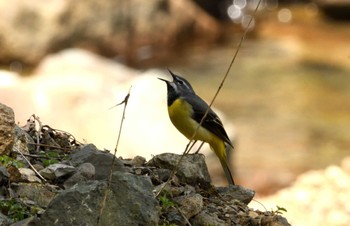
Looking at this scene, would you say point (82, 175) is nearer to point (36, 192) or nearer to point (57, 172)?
point (57, 172)

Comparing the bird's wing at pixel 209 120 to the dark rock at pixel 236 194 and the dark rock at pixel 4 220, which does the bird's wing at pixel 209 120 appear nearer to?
the dark rock at pixel 236 194

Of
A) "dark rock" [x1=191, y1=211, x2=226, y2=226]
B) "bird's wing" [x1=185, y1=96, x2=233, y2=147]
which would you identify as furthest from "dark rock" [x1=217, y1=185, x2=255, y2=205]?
"bird's wing" [x1=185, y1=96, x2=233, y2=147]

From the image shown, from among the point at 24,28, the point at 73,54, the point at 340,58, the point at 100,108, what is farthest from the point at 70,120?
the point at 340,58

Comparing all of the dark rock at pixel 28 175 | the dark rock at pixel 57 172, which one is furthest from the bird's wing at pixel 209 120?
the dark rock at pixel 28 175

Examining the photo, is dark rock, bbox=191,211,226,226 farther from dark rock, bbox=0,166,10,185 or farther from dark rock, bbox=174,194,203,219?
dark rock, bbox=0,166,10,185

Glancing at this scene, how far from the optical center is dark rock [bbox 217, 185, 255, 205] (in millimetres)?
5277

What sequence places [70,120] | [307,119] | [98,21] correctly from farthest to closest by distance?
[98,21] → [307,119] → [70,120]

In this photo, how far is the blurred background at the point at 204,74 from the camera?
11.2 meters

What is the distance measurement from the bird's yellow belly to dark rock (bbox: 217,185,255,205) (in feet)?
3.73

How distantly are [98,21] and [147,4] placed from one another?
1.64 metres

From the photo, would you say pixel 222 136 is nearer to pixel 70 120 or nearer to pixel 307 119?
pixel 70 120

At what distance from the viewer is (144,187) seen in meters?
4.30

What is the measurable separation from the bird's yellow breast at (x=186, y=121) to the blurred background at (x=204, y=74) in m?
3.45

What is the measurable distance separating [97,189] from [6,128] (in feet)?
3.00
